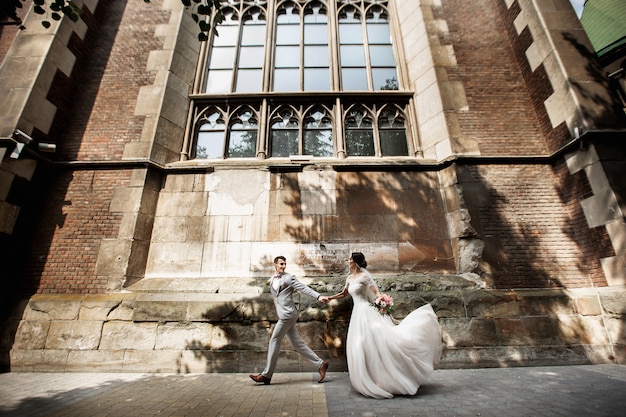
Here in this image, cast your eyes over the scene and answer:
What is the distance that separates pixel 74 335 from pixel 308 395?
13.4 feet

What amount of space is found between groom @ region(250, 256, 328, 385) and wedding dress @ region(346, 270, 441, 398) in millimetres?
599

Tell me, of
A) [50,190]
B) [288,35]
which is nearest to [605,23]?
[288,35]

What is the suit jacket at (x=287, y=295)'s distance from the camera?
360 cm

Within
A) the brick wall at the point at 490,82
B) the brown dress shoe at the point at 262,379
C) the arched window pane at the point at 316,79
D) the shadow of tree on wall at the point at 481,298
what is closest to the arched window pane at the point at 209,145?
the shadow of tree on wall at the point at 481,298

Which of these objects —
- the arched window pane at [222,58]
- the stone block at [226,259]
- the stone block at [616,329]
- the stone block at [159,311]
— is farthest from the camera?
the arched window pane at [222,58]

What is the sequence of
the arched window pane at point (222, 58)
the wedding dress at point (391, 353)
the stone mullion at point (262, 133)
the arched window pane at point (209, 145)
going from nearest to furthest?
the wedding dress at point (391, 353) < the stone mullion at point (262, 133) < the arched window pane at point (209, 145) < the arched window pane at point (222, 58)

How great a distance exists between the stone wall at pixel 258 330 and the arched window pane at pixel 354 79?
542 cm

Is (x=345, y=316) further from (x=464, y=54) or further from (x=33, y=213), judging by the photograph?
(x=464, y=54)

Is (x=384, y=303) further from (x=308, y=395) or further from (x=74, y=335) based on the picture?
(x=74, y=335)

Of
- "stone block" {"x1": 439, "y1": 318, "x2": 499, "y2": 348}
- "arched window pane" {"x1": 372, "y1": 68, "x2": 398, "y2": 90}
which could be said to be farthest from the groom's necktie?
"arched window pane" {"x1": 372, "y1": 68, "x2": 398, "y2": 90}

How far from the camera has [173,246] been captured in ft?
17.1

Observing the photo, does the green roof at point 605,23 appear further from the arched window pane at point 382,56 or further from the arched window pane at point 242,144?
the arched window pane at point 242,144

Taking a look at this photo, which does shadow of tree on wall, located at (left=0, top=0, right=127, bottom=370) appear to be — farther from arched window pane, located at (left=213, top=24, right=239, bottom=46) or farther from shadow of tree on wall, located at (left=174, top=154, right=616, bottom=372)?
shadow of tree on wall, located at (left=174, top=154, right=616, bottom=372)

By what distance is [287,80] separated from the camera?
7.21 m
